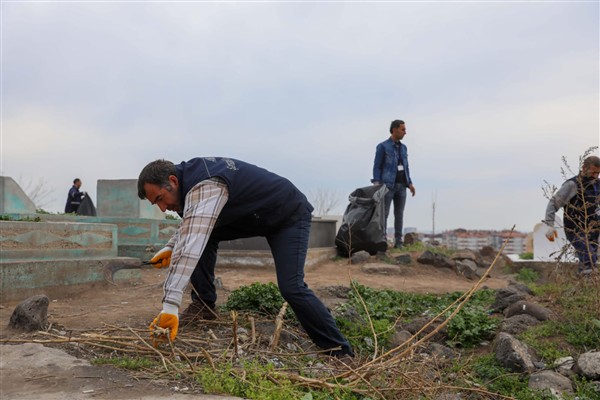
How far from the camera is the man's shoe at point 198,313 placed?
433 centimetres

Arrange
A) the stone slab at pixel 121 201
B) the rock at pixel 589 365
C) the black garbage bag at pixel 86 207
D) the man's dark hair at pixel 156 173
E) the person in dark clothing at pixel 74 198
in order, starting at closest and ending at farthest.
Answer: the man's dark hair at pixel 156 173 < the rock at pixel 589 365 < the stone slab at pixel 121 201 < the black garbage bag at pixel 86 207 < the person in dark clothing at pixel 74 198

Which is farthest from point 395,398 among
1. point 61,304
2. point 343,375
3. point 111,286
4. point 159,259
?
point 111,286

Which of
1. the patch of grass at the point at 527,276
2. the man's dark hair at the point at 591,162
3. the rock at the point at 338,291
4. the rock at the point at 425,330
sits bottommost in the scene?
the rock at the point at 425,330

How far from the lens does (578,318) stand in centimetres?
504

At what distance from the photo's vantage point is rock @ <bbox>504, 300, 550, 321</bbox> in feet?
17.6

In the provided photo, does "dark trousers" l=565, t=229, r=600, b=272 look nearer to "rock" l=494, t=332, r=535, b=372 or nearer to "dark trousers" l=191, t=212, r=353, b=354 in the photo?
"rock" l=494, t=332, r=535, b=372

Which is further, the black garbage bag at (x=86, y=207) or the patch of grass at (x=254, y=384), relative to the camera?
the black garbage bag at (x=86, y=207)

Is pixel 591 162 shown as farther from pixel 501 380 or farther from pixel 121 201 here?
pixel 121 201

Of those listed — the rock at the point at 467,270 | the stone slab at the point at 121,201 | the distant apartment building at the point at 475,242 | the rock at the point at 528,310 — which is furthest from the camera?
the distant apartment building at the point at 475,242

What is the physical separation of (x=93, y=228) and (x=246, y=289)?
277 cm

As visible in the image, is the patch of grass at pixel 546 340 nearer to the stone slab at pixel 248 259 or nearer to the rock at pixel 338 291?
the rock at pixel 338 291

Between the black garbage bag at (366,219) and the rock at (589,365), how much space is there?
5261 mm

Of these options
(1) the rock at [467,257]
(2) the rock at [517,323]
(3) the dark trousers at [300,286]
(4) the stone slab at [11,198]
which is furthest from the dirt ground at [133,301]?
(4) the stone slab at [11,198]

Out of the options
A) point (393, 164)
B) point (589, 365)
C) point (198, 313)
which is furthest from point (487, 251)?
point (198, 313)
